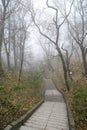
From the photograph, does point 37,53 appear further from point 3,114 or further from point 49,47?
point 3,114

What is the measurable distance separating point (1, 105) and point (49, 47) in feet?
145

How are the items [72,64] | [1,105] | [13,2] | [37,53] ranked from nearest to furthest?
[1,105] < [13,2] < [72,64] < [37,53]

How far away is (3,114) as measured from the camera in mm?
8297

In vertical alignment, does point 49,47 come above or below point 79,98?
above

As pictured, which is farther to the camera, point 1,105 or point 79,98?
point 79,98

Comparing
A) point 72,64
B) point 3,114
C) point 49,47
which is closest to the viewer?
point 3,114

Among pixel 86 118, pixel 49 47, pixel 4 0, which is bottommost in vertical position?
pixel 86 118

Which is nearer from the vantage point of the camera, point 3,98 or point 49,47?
point 3,98

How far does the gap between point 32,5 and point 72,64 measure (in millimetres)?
24236

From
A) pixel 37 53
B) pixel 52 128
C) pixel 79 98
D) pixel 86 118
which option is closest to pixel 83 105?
pixel 79 98

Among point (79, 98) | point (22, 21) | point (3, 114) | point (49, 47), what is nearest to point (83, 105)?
point (79, 98)

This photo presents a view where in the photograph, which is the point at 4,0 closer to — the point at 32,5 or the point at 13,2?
the point at 13,2

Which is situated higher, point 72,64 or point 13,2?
point 13,2

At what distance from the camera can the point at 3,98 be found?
9.95m
